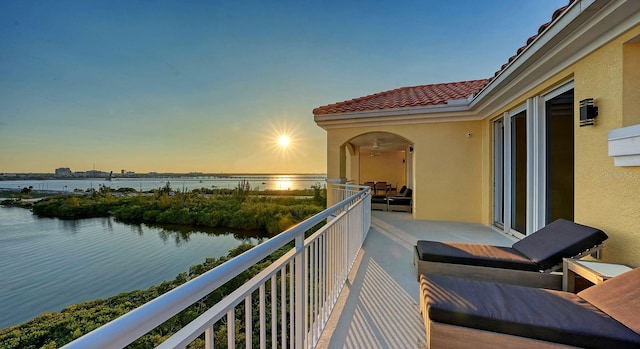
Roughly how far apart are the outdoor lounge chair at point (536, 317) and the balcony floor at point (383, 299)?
0.44 meters

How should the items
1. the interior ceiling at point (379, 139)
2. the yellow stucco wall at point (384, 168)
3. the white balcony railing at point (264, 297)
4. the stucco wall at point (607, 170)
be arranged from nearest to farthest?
the white balcony railing at point (264, 297)
the stucco wall at point (607, 170)
the interior ceiling at point (379, 139)
the yellow stucco wall at point (384, 168)

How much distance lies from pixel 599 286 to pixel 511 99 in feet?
13.1

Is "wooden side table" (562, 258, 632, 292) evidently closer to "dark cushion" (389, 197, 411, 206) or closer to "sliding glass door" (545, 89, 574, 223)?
"sliding glass door" (545, 89, 574, 223)

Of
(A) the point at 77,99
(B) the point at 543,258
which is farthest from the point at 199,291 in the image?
(A) the point at 77,99

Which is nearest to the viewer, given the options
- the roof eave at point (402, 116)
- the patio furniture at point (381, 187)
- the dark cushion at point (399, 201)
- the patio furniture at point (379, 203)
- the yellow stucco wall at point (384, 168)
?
the roof eave at point (402, 116)

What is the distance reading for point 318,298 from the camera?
2471 millimetres

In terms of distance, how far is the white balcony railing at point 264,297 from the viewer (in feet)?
1.75

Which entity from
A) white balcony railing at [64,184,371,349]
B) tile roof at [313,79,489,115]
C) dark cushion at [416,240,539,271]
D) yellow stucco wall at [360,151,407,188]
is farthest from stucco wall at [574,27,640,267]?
yellow stucco wall at [360,151,407,188]

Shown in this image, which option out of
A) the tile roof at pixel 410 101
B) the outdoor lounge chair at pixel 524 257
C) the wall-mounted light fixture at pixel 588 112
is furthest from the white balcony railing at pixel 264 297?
the tile roof at pixel 410 101

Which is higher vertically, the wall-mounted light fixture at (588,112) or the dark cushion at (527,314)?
the wall-mounted light fixture at (588,112)

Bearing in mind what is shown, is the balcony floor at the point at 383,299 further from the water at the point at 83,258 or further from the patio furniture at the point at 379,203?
the water at the point at 83,258

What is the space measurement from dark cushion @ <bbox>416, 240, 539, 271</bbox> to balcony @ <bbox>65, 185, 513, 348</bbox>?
0.43 meters

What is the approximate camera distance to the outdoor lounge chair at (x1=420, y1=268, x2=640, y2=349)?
5.15 feet

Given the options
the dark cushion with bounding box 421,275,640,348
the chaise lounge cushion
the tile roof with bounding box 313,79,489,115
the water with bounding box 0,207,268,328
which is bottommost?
the water with bounding box 0,207,268,328
